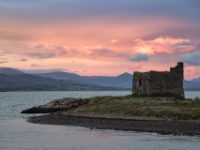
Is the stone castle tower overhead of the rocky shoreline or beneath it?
overhead

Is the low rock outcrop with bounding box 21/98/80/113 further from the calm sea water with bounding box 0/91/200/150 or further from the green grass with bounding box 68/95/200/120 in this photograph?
the calm sea water with bounding box 0/91/200/150

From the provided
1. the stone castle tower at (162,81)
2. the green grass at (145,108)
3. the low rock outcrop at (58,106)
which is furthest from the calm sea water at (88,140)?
the low rock outcrop at (58,106)

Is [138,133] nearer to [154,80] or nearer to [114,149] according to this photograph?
[114,149]

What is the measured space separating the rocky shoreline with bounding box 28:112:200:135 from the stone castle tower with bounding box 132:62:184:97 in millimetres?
16888

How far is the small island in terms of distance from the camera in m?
46.8

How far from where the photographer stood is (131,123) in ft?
163

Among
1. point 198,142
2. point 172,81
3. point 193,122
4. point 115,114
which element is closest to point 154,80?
point 172,81

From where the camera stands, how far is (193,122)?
1809 inches

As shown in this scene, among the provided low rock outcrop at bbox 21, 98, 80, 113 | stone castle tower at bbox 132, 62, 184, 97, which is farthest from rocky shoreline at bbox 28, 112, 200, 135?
low rock outcrop at bbox 21, 98, 80, 113

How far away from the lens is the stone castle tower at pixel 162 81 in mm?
71062

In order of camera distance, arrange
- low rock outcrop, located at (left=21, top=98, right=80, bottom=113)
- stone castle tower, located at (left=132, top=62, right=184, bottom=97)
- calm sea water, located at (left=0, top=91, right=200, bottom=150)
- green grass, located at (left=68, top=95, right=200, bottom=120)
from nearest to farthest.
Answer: calm sea water, located at (left=0, top=91, right=200, bottom=150), green grass, located at (left=68, top=95, right=200, bottom=120), stone castle tower, located at (left=132, top=62, right=184, bottom=97), low rock outcrop, located at (left=21, top=98, right=80, bottom=113)

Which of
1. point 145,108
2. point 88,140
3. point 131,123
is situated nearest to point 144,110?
point 145,108

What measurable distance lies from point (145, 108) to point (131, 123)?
7088mm

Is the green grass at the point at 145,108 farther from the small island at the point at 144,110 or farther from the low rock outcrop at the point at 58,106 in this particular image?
the low rock outcrop at the point at 58,106
